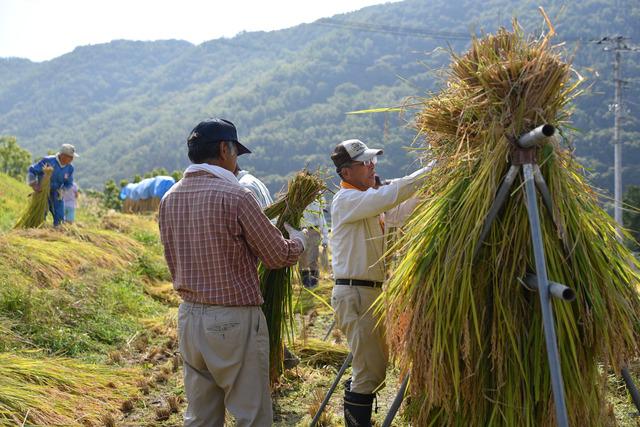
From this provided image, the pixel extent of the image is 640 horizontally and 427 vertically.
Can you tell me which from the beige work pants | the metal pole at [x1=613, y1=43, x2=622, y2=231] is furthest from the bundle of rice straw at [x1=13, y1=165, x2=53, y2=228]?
the metal pole at [x1=613, y1=43, x2=622, y2=231]

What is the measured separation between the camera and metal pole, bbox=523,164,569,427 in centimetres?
258

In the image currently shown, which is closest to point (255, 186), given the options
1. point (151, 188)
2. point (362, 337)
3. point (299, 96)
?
point (362, 337)

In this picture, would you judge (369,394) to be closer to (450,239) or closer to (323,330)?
(450,239)

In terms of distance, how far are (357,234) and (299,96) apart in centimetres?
11060

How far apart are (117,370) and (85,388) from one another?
0.60m

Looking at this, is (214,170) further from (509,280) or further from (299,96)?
(299,96)

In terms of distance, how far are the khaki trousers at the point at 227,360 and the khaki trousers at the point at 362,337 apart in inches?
25.2

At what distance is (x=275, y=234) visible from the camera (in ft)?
11.0

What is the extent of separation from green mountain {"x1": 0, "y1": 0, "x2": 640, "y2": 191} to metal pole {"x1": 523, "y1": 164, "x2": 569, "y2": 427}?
59 centimetres

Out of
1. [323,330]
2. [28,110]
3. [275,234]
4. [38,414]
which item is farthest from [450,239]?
[28,110]

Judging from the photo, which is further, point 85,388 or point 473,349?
point 85,388

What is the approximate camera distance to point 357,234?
3869mm

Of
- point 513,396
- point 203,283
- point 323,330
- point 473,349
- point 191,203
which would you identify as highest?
point 191,203

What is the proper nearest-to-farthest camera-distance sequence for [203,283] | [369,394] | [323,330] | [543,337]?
1. [543,337]
2. [203,283]
3. [369,394]
4. [323,330]
